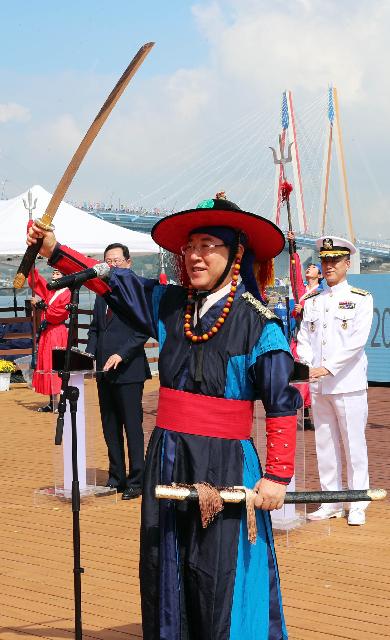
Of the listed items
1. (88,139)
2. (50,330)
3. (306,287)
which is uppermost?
(88,139)

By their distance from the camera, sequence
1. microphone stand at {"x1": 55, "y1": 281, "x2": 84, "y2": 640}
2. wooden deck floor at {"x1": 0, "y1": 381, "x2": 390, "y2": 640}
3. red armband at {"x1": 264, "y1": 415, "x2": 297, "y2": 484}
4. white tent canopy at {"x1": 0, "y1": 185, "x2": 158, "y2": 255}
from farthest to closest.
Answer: white tent canopy at {"x1": 0, "y1": 185, "x2": 158, "y2": 255}, wooden deck floor at {"x1": 0, "y1": 381, "x2": 390, "y2": 640}, microphone stand at {"x1": 55, "y1": 281, "x2": 84, "y2": 640}, red armband at {"x1": 264, "y1": 415, "x2": 297, "y2": 484}

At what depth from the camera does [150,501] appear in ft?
11.4

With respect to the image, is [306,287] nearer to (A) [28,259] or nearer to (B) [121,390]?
(B) [121,390]

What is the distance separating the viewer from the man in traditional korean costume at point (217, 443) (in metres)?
3.34

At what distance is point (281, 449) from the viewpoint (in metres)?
3.34

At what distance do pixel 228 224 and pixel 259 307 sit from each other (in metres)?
0.33

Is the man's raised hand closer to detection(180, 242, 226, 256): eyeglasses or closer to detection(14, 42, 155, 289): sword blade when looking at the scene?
detection(14, 42, 155, 289): sword blade

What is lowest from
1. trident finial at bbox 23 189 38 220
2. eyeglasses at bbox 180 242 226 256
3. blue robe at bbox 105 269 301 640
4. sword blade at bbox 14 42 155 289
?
blue robe at bbox 105 269 301 640

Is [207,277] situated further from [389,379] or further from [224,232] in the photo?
[389,379]

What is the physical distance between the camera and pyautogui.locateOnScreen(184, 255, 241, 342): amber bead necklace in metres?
3.43

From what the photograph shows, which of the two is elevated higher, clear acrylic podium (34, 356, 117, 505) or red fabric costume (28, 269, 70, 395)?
red fabric costume (28, 269, 70, 395)

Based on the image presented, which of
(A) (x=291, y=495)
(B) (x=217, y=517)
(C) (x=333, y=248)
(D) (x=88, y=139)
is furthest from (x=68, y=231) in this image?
(A) (x=291, y=495)

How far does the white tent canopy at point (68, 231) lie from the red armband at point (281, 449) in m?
14.3

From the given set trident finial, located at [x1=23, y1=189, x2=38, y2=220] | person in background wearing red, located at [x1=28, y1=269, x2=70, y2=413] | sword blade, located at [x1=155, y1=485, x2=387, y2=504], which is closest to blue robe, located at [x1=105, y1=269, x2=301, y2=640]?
sword blade, located at [x1=155, y1=485, x2=387, y2=504]
